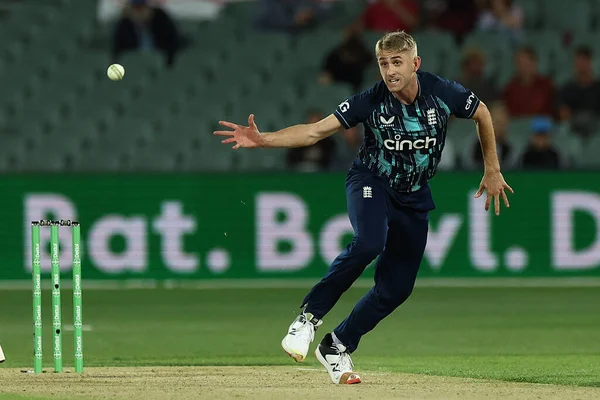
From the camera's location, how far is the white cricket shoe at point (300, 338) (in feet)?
25.6

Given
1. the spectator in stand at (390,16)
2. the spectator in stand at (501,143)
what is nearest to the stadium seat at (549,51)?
the spectator in stand at (390,16)

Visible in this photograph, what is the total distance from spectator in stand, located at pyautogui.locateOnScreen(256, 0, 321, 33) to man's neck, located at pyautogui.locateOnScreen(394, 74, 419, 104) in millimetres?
11528

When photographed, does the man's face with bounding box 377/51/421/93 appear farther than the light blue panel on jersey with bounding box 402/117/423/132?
No

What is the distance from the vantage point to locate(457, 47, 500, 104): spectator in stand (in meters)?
17.3

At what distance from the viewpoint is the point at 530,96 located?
1750cm

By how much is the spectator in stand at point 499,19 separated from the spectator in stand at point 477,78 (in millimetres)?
1177

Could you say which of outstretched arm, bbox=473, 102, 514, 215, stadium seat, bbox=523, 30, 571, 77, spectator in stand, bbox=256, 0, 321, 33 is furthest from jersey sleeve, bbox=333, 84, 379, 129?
spectator in stand, bbox=256, 0, 321, 33

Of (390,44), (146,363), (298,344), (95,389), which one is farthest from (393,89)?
(146,363)

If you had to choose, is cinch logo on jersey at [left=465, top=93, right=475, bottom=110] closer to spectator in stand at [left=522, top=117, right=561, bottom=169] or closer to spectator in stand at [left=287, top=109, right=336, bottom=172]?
spectator in stand at [left=522, top=117, right=561, bottom=169]

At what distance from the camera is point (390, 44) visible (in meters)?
7.60

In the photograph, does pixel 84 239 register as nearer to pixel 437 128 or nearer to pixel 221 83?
pixel 221 83

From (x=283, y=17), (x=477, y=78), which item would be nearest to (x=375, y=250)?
(x=477, y=78)

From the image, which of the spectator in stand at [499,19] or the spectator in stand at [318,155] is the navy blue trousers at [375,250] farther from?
the spectator in stand at [499,19]

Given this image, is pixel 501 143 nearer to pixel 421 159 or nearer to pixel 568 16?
pixel 568 16
